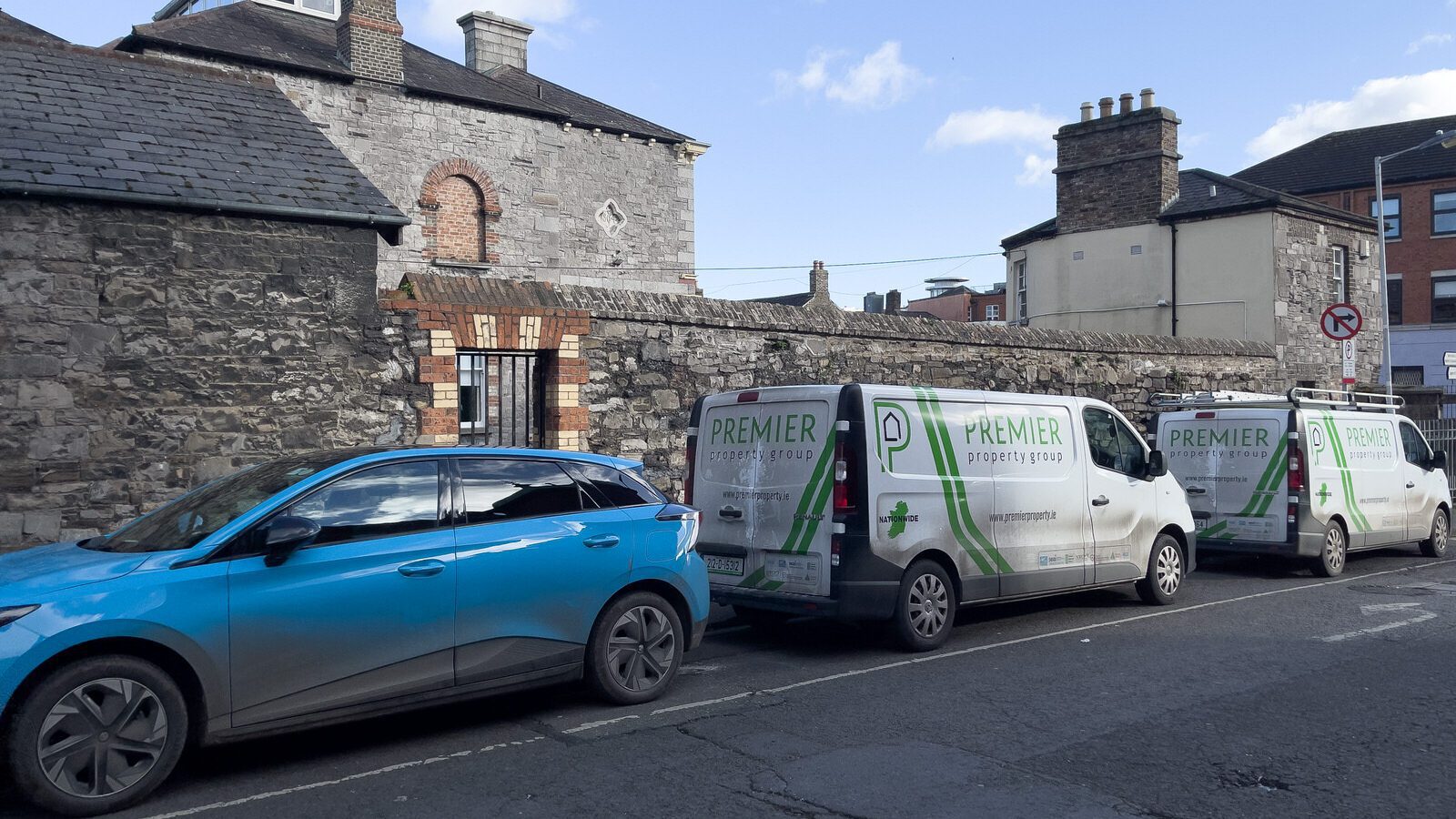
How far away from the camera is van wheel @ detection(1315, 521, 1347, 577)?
12.4 m

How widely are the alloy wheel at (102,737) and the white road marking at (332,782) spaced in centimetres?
27

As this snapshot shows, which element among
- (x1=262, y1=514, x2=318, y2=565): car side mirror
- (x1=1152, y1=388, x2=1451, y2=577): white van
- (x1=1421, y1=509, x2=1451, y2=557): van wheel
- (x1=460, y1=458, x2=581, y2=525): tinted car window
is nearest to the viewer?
(x1=262, y1=514, x2=318, y2=565): car side mirror

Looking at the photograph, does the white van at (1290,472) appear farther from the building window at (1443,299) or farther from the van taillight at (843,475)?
the building window at (1443,299)

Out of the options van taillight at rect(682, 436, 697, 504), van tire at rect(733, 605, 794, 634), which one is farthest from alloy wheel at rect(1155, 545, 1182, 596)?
van taillight at rect(682, 436, 697, 504)

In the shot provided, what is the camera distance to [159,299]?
396 inches

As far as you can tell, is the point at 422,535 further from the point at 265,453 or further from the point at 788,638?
the point at 265,453

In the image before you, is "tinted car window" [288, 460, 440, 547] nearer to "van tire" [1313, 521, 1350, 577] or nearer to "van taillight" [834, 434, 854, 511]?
"van taillight" [834, 434, 854, 511]

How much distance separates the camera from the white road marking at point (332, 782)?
16.2 ft

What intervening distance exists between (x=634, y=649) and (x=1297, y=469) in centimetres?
860

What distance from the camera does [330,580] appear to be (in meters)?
5.59

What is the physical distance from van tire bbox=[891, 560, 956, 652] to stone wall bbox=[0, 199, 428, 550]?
5516 mm

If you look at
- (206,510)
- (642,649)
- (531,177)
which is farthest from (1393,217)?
(206,510)

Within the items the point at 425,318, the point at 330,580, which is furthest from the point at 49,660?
the point at 425,318

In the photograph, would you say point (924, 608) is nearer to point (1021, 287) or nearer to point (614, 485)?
point (614, 485)
